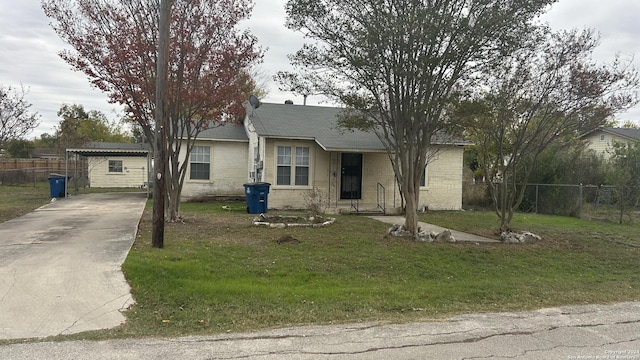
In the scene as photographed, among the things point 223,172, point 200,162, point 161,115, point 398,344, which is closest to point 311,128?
point 223,172

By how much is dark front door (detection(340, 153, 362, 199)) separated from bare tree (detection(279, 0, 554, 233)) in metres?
6.57

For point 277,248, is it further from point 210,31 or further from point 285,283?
point 210,31

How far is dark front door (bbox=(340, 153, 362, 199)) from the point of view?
58.0 feet

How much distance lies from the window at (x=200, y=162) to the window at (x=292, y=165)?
13.5ft

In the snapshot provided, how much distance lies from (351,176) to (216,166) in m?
5.84

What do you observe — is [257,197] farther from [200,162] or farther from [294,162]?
[200,162]

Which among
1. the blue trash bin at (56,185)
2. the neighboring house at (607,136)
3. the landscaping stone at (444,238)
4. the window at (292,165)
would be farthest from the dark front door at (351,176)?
the neighboring house at (607,136)

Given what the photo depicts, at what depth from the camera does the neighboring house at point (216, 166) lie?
62.2 feet

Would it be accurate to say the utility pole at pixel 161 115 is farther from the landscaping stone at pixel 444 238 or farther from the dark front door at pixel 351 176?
the dark front door at pixel 351 176

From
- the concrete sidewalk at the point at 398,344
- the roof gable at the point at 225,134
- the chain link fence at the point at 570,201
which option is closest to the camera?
the concrete sidewalk at the point at 398,344

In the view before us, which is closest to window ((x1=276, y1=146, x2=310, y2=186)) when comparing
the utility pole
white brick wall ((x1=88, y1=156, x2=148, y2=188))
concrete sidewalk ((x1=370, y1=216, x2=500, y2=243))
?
concrete sidewalk ((x1=370, y1=216, x2=500, y2=243))

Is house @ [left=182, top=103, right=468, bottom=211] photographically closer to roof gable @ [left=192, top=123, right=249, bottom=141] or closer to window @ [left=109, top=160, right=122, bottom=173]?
roof gable @ [left=192, top=123, right=249, bottom=141]

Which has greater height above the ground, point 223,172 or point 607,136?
point 607,136

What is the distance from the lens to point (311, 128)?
17.6 m
